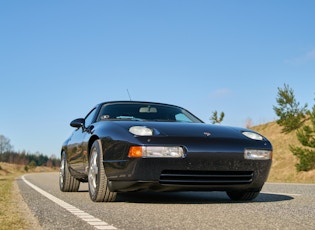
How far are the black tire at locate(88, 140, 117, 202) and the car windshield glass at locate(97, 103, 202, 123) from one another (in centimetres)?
76

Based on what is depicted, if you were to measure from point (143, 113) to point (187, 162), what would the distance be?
5.63 ft

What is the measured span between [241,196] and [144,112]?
5.82 ft

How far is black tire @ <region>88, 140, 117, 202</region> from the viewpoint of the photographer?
5.35m

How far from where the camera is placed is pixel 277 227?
11.2 feet

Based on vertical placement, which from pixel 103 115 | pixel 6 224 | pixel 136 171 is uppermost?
pixel 103 115

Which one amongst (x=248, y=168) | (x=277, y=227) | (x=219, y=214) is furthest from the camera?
(x=248, y=168)

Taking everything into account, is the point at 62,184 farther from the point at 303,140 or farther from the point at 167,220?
the point at 303,140

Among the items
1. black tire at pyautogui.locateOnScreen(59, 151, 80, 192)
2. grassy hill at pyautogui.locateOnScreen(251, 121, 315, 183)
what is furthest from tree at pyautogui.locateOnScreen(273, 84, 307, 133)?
black tire at pyautogui.locateOnScreen(59, 151, 80, 192)

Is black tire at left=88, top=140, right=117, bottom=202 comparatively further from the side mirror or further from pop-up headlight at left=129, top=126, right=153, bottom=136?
the side mirror

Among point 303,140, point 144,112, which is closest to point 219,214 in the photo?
point 144,112

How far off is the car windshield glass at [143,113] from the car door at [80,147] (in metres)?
0.34

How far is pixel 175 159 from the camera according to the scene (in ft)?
15.9

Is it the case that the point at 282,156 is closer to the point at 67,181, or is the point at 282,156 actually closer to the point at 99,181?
the point at 67,181

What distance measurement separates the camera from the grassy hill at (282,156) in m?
37.8
